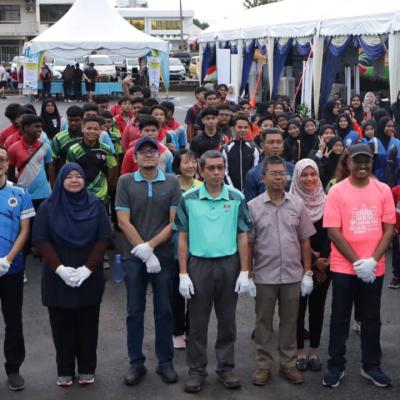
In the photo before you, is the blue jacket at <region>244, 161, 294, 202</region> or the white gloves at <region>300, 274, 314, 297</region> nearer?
the white gloves at <region>300, 274, 314, 297</region>

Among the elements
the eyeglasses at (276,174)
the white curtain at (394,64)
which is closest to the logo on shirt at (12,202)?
the eyeglasses at (276,174)

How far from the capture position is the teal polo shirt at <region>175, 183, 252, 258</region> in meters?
4.70

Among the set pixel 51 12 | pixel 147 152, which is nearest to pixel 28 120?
pixel 147 152

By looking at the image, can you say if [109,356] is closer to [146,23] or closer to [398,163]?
[398,163]

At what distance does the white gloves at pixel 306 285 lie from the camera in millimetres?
4902

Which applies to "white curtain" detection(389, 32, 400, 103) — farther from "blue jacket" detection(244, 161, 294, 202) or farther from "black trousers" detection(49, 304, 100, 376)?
"black trousers" detection(49, 304, 100, 376)

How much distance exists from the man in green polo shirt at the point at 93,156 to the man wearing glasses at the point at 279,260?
8.94 ft

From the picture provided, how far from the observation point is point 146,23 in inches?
2795

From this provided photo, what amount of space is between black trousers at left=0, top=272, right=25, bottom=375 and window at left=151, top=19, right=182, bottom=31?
6945cm

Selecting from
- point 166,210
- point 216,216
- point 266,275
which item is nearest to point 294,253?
point 266,275

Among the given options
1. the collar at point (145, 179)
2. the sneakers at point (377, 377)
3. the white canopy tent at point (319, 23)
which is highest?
the white canopy tent at point (319, 23)

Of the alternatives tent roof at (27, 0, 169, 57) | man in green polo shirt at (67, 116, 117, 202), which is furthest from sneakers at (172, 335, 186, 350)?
tent roof at (27, 0, 169, 57)

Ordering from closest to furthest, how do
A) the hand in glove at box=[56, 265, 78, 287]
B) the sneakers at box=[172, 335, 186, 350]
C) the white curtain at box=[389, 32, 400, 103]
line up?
the hand in glove at box=[56, 265, 78, 287] < the sneakers at box=[172, 335, 186, 350] < the white curtain at box=[389, 32, 400, 103]

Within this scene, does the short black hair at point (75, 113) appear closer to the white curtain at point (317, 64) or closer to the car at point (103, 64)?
the white curtain at point (317, 64)
